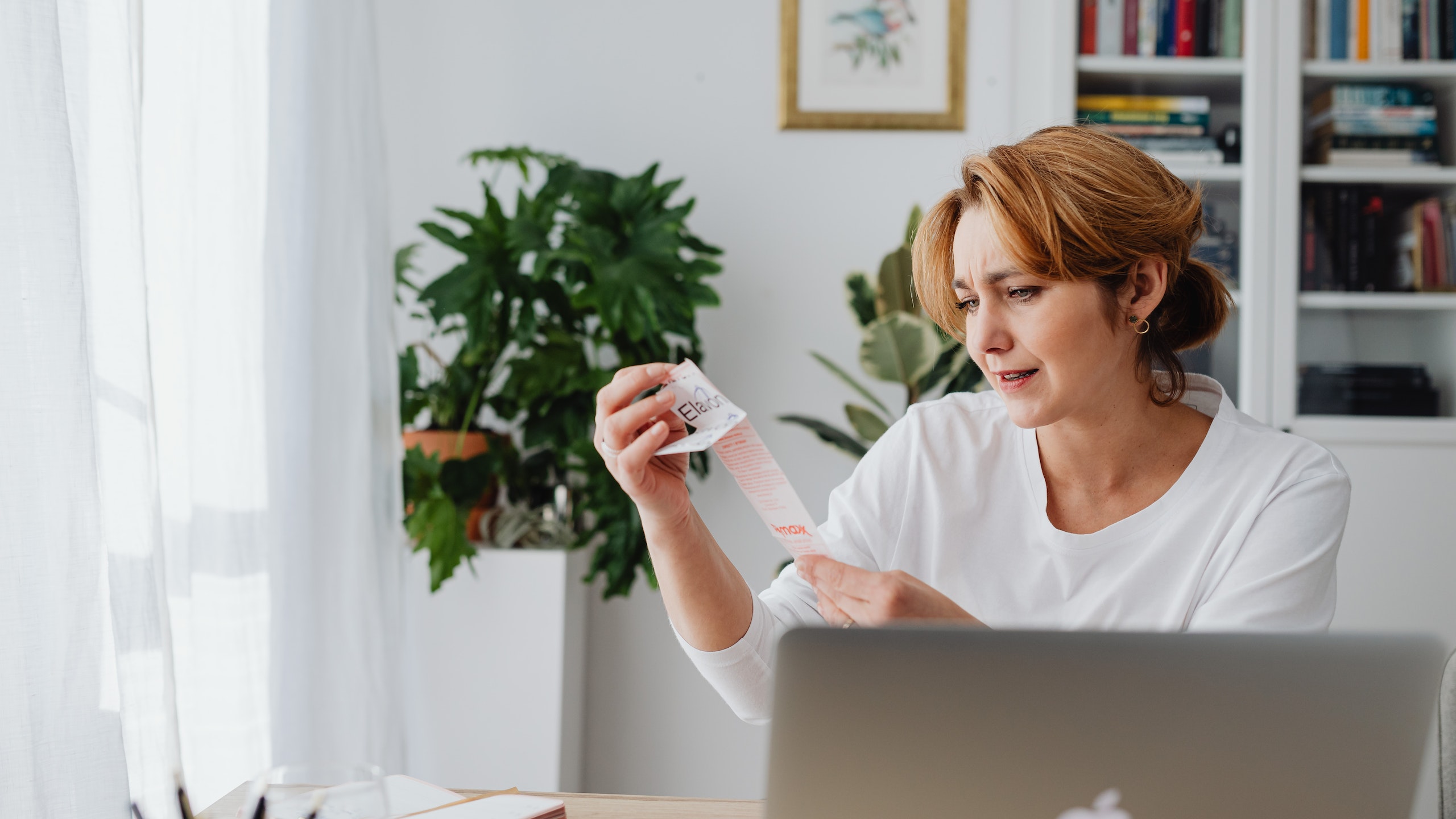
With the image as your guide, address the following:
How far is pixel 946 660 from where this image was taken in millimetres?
499

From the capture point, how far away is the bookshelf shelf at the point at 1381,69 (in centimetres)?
230

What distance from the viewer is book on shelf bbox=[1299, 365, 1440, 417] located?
7.65ft

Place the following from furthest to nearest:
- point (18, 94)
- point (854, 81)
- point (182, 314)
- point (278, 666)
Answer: point (854, 81), point (278, 666), point (182, 314), point (18, 94)

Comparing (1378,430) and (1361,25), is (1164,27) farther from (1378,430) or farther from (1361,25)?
(1378,430)

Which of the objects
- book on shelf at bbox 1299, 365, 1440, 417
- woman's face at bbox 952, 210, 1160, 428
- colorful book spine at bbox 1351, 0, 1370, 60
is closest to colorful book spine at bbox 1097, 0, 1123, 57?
colorful book spine at bbox 1351, 0, 1370, 60

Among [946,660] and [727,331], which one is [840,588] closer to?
[946,660]

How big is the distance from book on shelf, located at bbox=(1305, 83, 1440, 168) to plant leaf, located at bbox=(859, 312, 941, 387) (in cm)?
105

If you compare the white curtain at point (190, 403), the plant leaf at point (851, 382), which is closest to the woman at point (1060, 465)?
the white curtain at point (190, 403)

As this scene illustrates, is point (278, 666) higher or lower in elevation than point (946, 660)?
lower

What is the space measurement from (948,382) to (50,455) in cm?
182

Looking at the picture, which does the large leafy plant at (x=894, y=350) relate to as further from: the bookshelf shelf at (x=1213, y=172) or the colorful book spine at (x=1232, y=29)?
the colorful book spine at (x=1232, y=29)

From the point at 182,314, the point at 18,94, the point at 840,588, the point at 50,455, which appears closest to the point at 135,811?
the point at 50,455

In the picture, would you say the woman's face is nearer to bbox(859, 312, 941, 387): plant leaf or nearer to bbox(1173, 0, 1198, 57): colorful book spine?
bbox(859, 312, 941, 387): plant leaf

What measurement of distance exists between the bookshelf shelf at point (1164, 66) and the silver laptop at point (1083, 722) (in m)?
2.17
